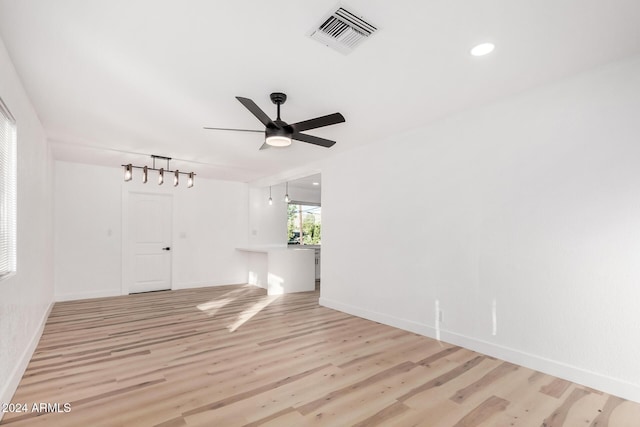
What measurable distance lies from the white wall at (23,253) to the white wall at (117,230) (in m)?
2.07

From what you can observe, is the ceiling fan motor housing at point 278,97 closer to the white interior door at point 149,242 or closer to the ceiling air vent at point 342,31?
the ceiling air vent at point 342,31

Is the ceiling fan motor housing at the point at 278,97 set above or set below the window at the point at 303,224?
above

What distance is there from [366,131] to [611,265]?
2.69 meters

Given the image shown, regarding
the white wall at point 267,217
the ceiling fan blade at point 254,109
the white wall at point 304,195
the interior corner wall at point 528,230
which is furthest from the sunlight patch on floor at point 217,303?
the ceiling fan blade at point 254,109

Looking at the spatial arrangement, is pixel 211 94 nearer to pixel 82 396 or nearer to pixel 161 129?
pixel 161 129

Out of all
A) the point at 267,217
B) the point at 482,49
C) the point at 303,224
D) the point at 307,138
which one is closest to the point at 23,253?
the point at 307,138

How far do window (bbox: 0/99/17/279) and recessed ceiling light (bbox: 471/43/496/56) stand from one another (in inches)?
130

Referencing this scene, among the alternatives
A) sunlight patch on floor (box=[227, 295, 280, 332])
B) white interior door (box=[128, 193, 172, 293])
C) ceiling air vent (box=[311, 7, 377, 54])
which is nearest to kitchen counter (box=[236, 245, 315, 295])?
sunlight patch on floor (box=[227, 295, 280, 332])

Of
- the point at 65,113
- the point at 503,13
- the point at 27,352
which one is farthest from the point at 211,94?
the point at 27,352

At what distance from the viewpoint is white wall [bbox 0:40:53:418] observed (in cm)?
235

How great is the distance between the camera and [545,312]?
2.88 meters

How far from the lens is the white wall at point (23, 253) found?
92.4 inches

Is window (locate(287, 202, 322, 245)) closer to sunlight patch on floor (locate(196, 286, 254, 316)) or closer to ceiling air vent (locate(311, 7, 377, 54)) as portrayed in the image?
sunlight patch on floor (locate(196, 286, 254, 316))

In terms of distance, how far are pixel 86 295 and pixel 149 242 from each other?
139 cm
